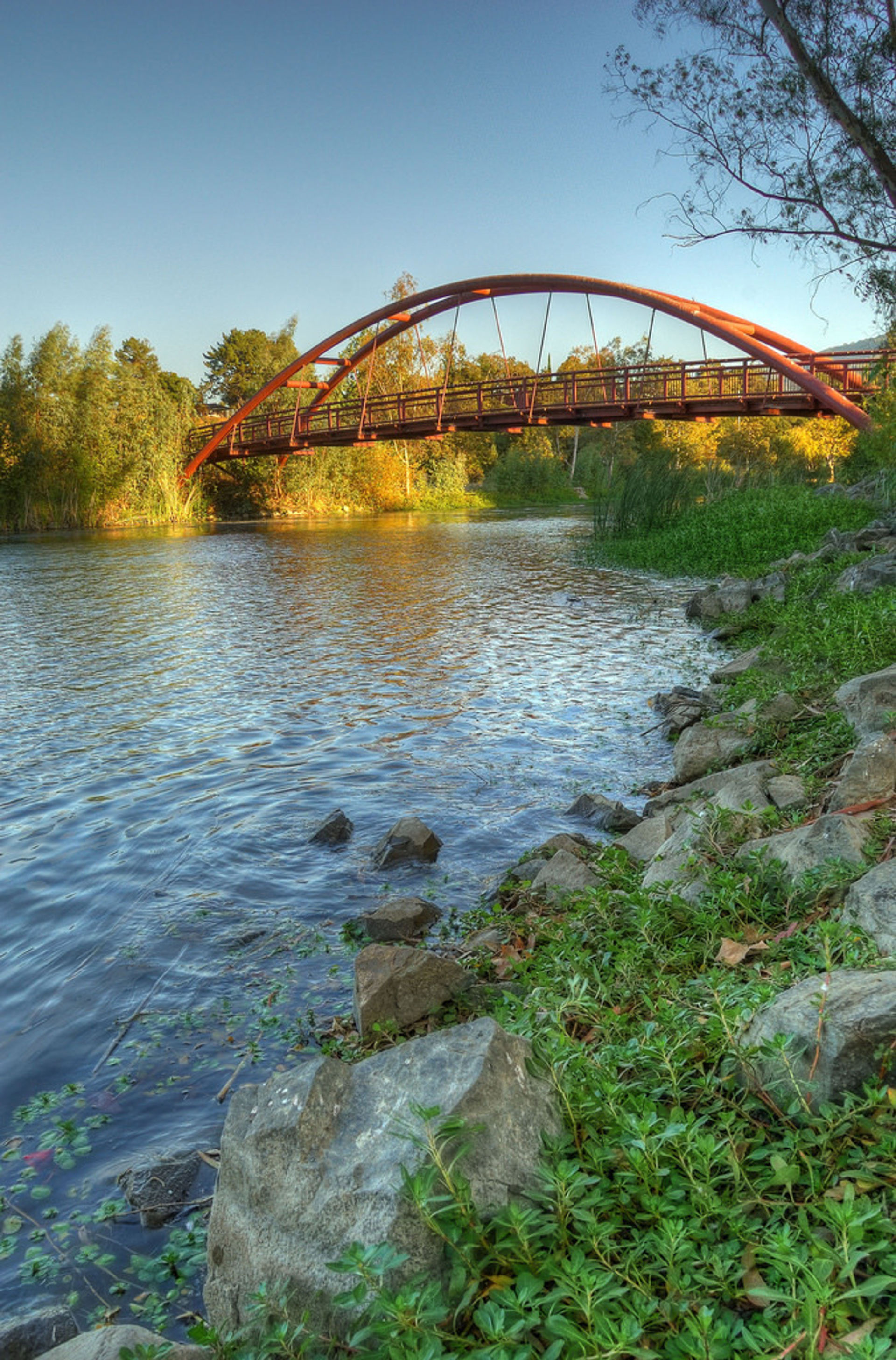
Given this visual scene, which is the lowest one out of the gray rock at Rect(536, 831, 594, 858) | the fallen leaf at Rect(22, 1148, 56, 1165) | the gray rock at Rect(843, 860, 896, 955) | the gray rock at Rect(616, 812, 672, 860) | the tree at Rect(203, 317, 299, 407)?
the fallen leaf at Rect(22, 1148, 56, 1165)

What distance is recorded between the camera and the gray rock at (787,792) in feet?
15.0

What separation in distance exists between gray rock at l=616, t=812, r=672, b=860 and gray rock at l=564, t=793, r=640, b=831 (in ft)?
1.42

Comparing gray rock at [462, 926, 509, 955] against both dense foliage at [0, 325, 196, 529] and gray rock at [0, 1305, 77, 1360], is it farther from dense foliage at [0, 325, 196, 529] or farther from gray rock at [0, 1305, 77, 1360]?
dense foliage at [0, 325, 196, 529]

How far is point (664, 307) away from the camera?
30.6 m

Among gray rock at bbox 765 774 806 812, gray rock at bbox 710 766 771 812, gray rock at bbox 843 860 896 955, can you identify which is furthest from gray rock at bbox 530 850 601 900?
gray rock at bbox 843 860 896 955

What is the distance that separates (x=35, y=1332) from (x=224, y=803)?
4.66 meters

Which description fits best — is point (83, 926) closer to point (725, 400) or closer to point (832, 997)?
point (832, 997)

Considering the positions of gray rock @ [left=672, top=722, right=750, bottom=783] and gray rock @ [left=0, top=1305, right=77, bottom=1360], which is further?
gray rock @ [left=672, top=722, right=750, bottom=783]

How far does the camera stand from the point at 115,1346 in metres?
1.88

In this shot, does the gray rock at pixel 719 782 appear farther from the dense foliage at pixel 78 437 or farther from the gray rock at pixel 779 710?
the dense foliage at pixel 78 437

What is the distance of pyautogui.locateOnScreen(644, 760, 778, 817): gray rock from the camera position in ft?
16.5

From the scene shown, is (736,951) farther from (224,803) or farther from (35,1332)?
(224,803)

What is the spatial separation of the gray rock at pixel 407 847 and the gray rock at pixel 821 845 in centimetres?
238

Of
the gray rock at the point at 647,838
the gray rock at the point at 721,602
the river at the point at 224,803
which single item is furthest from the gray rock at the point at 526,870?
the gray rock at the point at 721,602
